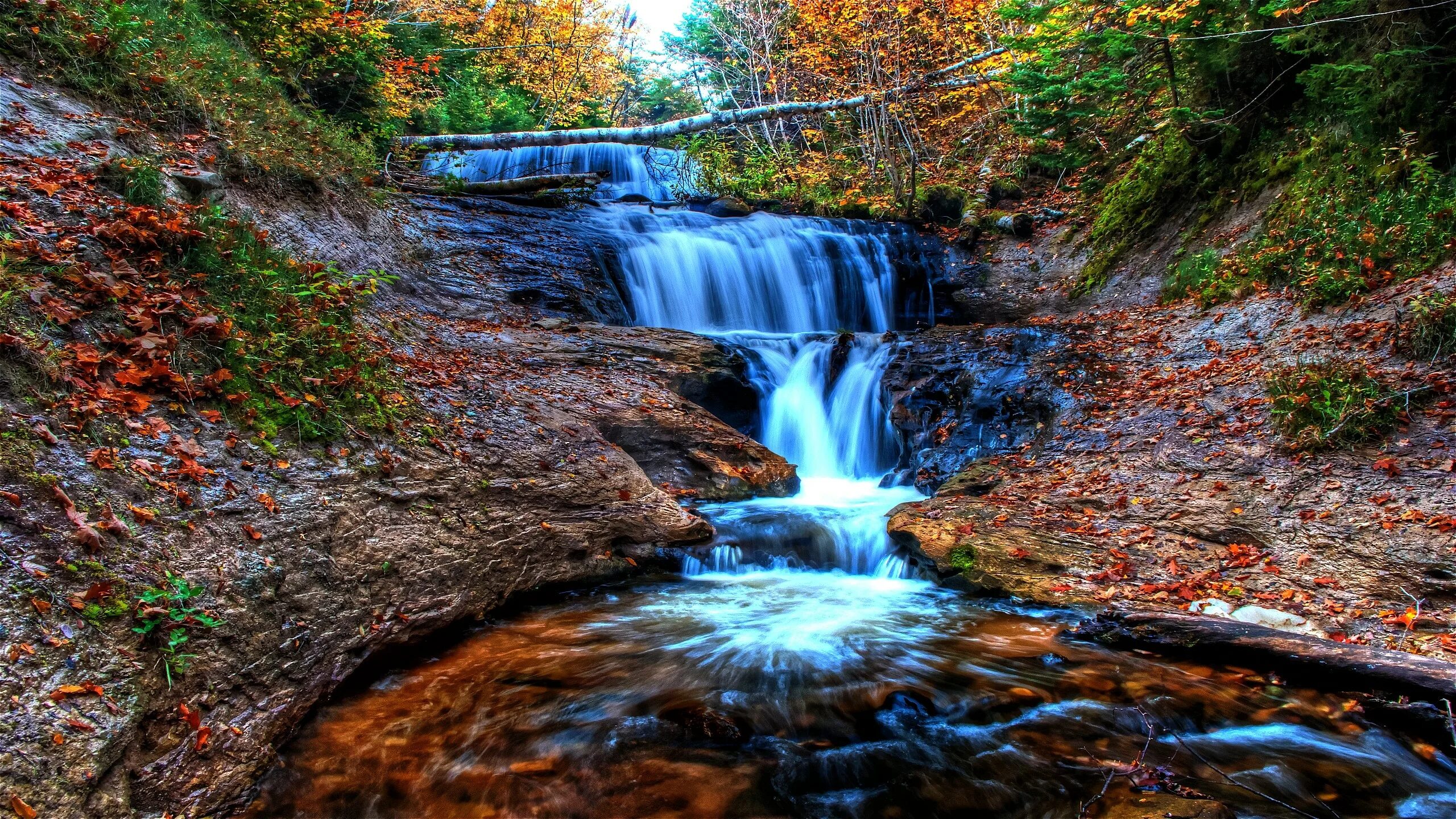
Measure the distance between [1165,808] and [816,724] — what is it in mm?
1602

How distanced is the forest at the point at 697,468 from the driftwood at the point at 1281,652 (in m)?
0.03

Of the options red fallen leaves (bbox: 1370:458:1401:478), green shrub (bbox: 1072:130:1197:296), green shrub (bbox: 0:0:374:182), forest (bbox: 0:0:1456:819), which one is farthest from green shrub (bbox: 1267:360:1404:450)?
green shrub (bbox: 0:0:374:182)

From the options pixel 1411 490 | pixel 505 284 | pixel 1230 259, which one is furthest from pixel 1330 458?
pixel 505 284

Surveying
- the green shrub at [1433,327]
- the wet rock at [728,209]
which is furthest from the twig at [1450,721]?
the wet rock at [728,209]

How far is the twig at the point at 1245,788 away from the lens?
2895mm

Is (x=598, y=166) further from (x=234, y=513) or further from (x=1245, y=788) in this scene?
(x=1245, y=788)

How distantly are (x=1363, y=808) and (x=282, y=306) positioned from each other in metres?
6.94

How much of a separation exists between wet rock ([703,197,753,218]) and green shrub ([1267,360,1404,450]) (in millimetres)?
11475

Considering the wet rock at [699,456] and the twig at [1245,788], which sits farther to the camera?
the wet rock at [699,456]

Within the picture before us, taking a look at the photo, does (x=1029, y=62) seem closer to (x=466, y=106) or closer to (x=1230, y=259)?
(x=1230, y=259)

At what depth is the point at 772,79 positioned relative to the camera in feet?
57.3

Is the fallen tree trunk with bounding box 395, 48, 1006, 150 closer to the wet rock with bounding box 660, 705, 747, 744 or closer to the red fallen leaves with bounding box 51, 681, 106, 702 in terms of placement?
the wet rock with bounding box 660, 705, 747, 744

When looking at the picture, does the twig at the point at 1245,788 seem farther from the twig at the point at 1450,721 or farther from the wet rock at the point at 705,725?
the wet rock at the point at 705,725

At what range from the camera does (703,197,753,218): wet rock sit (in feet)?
52.1
